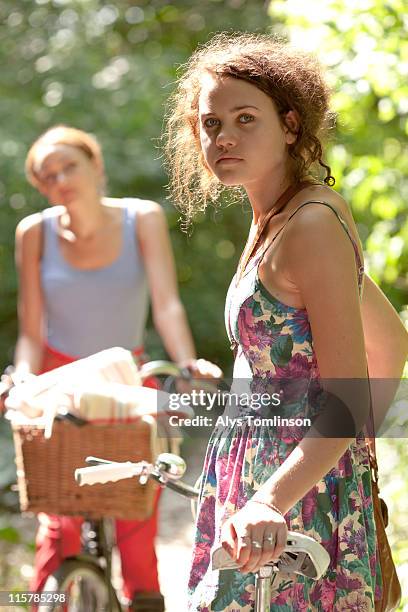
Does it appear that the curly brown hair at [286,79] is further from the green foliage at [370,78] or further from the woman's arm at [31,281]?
the woman's arm at [31,281]

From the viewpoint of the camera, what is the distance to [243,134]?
1.98 metres

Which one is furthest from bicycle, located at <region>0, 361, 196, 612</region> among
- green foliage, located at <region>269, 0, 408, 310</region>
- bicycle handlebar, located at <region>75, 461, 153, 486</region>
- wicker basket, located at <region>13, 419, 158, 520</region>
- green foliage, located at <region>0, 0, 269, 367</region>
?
green foliage, located at <region>0, 0, 269, 367</region>

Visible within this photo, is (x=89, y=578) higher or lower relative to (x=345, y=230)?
lower

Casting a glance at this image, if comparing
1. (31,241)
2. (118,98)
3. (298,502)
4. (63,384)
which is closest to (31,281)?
(31,241)

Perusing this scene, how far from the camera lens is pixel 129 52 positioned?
28.7 feet

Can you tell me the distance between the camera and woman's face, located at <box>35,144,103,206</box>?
413 centimetres

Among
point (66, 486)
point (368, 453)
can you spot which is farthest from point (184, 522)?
point (368, 453)

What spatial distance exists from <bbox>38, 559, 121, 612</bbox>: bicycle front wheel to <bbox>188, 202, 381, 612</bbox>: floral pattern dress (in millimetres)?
1472

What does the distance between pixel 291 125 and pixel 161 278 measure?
6.72ft

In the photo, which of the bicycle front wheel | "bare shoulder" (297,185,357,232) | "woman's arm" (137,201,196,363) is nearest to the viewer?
"bare shoulder" (297,185,357,232)

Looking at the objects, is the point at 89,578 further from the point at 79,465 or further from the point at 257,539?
the point at 257,539

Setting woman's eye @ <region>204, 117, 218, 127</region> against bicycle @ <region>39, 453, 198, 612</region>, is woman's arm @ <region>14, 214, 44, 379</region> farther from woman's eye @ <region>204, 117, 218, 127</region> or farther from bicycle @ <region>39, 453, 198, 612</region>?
woman's eye @ <region>204, 117, 218, 127</region>

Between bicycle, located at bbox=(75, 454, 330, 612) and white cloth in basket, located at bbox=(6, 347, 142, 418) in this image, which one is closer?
bicycle, located at bbox=(75, 454, 330, 612)

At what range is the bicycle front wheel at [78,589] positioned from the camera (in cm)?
340
